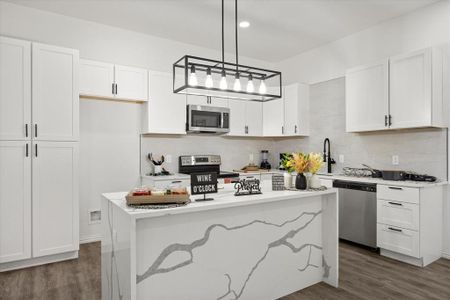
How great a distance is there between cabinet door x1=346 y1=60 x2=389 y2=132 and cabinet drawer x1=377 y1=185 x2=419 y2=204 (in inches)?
30.3

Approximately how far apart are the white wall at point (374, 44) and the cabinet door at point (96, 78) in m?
3.18

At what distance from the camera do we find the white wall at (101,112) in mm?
3752

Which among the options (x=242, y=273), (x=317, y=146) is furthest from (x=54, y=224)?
(x=317, y=146)

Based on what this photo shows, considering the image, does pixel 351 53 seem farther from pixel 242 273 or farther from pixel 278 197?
pixel 242 273

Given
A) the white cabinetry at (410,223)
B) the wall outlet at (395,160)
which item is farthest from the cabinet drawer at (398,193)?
the wall outlet at (395,160)

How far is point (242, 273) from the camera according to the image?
2301 mm

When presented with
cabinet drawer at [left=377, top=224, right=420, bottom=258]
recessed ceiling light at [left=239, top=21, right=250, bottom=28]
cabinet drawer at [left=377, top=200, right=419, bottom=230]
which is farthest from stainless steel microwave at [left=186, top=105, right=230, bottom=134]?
cabinet drawer at [left=377, top=224, right=420, bottom=258]

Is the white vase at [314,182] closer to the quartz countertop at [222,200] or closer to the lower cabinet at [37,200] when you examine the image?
the quartz countertop at [222,200]

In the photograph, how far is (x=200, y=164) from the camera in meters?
4.80

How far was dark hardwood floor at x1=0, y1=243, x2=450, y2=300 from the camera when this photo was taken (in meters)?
2.57

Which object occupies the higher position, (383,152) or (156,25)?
(156,25)

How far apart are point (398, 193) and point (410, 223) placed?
1.10 feet

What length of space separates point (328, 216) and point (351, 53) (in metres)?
2.79

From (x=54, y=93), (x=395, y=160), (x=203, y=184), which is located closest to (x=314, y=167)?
(x=203, y=184)
